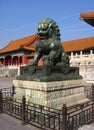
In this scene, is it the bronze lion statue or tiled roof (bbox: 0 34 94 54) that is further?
tiled roof (bbox: 0 34 94 54)

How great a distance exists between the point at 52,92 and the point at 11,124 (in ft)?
4.20

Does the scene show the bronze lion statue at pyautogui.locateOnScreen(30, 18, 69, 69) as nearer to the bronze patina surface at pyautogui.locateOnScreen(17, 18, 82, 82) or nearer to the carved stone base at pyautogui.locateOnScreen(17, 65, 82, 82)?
the bronze patina surface at pyautogui.locateOnScreen(17, 18, 82, 82)

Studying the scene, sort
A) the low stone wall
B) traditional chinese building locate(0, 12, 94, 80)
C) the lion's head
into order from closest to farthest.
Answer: the lion's head < traditional chinese building locate(0, 12, 94, 80) < the low stone wall

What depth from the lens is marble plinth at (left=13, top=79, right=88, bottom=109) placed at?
5.22 metres

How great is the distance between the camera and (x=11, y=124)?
187 inches

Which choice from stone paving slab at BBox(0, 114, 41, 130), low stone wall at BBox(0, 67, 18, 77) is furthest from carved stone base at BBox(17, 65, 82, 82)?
low stone wall at BBox(0, 67, 18, 77)

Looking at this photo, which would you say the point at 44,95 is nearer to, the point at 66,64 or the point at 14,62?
the point at 66,64

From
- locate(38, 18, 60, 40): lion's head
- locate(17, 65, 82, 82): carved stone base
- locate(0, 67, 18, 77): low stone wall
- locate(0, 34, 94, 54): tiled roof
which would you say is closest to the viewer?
locate(17, 65, 82, 82): carved stone base

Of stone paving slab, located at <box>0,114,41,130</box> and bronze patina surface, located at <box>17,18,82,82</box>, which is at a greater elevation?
bronze patina surface, located at <box>17,18,82,82</box>

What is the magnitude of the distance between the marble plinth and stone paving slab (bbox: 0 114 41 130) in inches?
27.6

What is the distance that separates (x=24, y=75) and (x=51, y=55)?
998 millimetres

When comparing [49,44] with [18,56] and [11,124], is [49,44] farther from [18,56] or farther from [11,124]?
[18,56]

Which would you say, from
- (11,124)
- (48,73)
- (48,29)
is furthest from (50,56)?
(11,124)

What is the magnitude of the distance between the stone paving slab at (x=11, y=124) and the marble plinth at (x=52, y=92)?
70 cm
